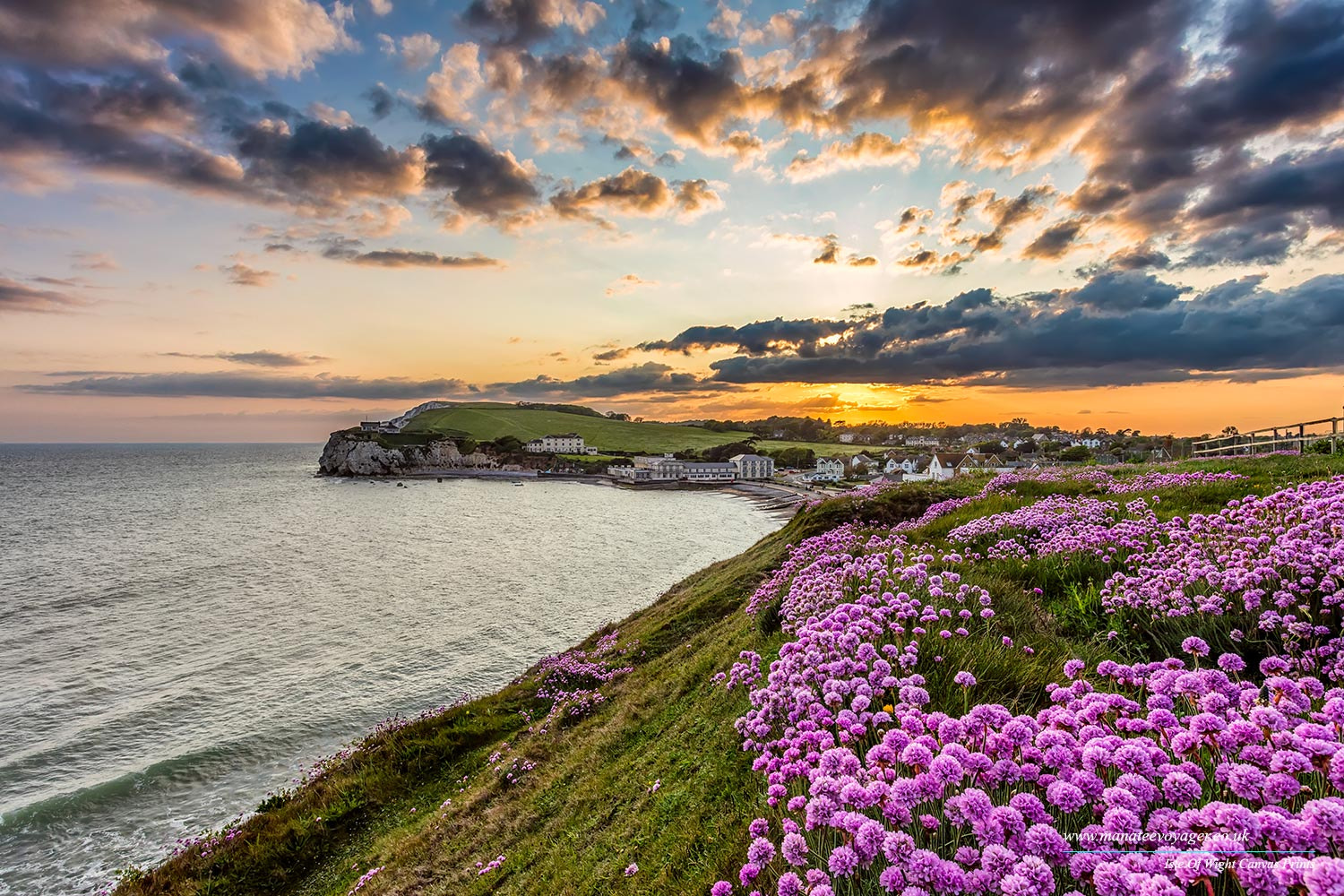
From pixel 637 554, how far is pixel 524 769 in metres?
46.5

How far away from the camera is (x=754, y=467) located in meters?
164

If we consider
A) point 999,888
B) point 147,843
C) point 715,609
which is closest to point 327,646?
point 147,843

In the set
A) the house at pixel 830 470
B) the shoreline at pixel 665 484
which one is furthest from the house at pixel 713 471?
the house at pixel 830 470

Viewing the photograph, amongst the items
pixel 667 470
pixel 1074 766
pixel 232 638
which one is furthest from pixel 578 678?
pixel 667 470

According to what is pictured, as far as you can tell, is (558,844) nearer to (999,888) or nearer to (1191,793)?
(999,888)

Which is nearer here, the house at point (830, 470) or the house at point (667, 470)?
the house at point (830, 470)

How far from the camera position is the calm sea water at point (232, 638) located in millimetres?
19688

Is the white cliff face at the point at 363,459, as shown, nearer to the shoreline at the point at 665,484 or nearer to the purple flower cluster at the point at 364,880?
the shoreline at the point at 665,484

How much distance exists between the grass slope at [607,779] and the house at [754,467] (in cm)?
14085

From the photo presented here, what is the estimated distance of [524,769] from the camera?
43.8 feet

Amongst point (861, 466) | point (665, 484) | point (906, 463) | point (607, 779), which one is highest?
point (607, 779)

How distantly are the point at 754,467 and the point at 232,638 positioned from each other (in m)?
139

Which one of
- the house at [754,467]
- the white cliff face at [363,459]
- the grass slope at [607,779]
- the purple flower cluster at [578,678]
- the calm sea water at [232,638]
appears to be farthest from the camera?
the white cliff face at [363,459]

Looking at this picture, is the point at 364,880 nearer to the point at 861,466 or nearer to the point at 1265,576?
the point at 1265,576
